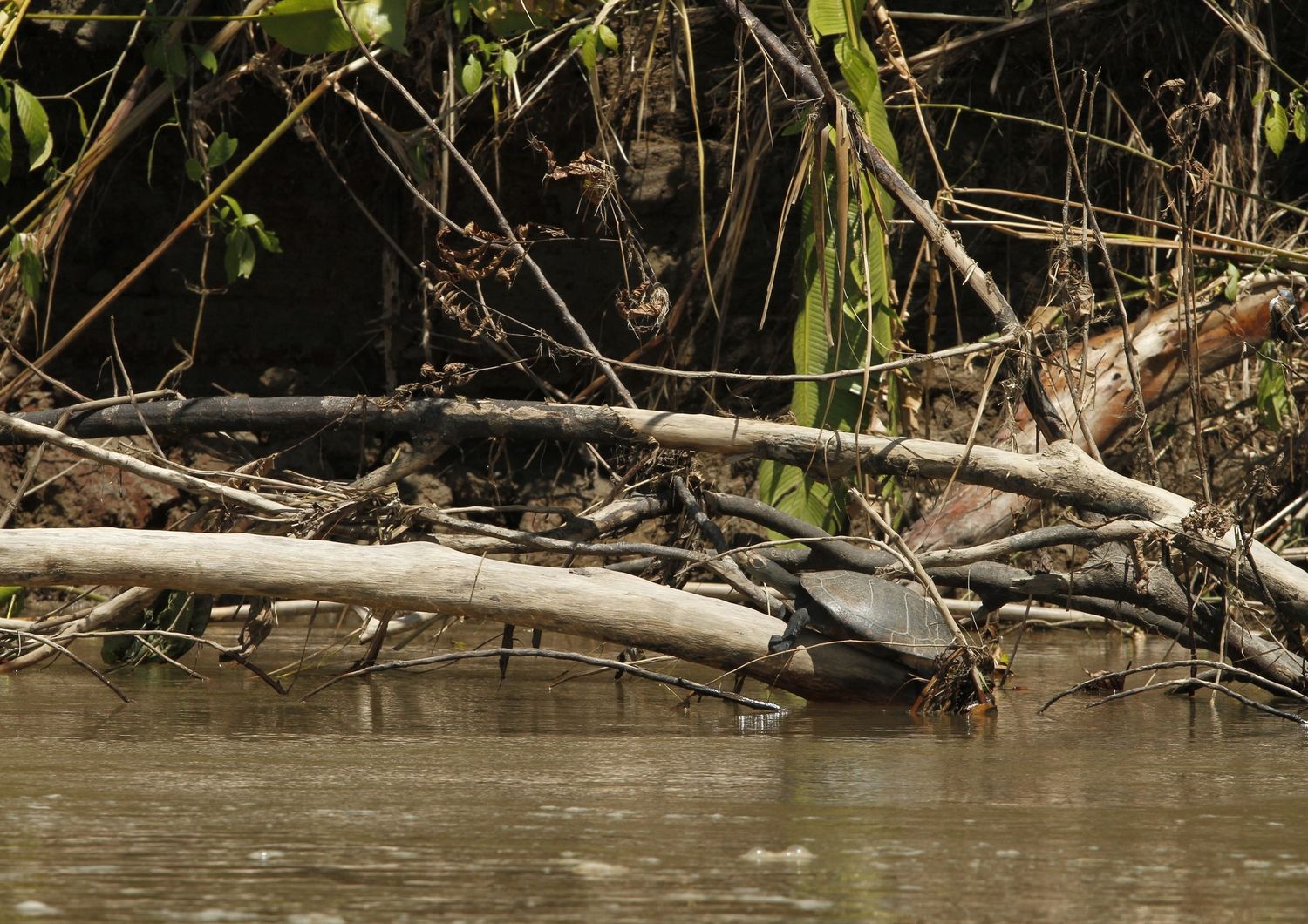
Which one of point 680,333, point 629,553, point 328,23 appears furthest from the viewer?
point 680,333

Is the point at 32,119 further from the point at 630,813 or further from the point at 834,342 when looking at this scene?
the point at 630,813

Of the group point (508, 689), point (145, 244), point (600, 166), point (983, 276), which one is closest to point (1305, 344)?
point (983, 276)

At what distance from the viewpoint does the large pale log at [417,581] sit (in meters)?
3.23

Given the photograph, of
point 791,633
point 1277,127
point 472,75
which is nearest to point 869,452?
point 791,633

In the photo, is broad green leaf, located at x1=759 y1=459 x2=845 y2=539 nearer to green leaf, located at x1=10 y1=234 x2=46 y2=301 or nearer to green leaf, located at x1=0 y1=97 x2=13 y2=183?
green leaf, located at x1=10 y1=234 x2=46 y2=301

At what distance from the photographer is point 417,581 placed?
3.34 meters

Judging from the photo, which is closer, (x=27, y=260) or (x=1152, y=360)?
(x=27, y=260)

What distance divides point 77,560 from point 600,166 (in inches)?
65.5

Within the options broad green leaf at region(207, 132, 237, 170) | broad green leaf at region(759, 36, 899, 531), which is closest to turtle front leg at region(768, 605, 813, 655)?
broad green leaf at region(759, 36, 899, 531)

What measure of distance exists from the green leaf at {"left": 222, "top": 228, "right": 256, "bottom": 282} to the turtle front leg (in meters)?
2.24

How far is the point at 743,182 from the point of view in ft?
15.6

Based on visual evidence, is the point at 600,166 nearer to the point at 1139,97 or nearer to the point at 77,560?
the point at 77,560

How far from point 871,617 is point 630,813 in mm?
1393

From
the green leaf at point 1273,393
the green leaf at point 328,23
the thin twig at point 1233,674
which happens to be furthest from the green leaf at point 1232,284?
the green leaf at point 328,23
